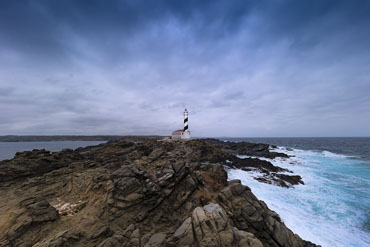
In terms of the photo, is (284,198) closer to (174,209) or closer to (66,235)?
(174,209)

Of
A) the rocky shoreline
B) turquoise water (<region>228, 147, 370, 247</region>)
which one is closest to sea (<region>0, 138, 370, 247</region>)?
turquoise water (<region>228, 147, 370, 247</region>)

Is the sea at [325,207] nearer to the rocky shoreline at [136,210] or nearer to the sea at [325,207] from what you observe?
the sea at [325,207]

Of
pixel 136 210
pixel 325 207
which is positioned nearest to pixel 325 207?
pixel 325 207

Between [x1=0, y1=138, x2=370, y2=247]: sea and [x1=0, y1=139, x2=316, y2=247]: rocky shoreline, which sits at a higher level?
[x1=0, y1=139, x2=316, y2=247]: rocky shoreline

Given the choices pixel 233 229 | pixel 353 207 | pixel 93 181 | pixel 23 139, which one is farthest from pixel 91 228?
pixel 23 139

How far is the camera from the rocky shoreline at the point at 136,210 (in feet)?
18.3

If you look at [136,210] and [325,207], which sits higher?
[136,210]

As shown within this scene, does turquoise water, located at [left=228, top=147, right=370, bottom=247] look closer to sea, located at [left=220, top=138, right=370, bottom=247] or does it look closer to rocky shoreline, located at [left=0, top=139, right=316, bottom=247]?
sea, located at [left=220, top=138, right=370, bottom=247]

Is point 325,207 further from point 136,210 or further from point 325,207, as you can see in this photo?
point 136,210

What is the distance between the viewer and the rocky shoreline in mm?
5566

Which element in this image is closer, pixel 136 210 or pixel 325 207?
Result: pixel 136 210

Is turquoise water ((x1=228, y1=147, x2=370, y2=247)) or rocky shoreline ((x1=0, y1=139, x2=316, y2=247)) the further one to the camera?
turquoise water ((x1=228, y1=147, x2=370, y2=247))

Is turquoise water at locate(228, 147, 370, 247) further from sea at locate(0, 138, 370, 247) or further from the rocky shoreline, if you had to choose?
the rocky shoreline

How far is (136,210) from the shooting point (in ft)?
24.8
